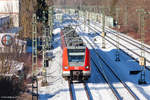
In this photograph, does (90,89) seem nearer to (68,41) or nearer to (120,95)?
(120,95)

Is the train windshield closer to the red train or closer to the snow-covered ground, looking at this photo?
the red train

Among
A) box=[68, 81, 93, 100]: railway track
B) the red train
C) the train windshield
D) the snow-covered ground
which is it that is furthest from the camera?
the train windshield

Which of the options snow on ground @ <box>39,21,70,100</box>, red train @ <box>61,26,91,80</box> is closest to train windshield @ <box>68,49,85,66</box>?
red train @ <box>61,26,91,80</box>

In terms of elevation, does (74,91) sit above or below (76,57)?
below

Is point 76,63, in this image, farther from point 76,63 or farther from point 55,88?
point 55,88

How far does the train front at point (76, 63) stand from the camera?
2041 cm

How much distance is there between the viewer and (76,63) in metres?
20.5

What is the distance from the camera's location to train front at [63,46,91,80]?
20.4m

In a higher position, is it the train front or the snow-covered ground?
the train front

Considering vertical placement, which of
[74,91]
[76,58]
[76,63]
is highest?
[76,58]

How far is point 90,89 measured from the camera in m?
20.0

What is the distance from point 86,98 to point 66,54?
344 centimetres

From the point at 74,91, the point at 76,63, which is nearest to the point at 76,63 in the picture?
the point at 76,63

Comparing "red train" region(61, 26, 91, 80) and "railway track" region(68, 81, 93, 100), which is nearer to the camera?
"railway track" region(68, 81, 93, 100)
